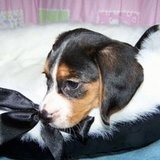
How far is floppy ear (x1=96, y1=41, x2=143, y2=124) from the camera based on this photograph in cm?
94

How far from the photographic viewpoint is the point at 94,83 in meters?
0.98

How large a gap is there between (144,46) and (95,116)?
0.24 m

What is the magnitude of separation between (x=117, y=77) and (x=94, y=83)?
68 mm

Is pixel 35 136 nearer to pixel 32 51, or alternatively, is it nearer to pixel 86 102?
pixel 86 102

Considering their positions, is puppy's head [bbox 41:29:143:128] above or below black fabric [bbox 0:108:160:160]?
above

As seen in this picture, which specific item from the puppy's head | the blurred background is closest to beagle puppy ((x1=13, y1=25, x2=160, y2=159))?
the puppy's head

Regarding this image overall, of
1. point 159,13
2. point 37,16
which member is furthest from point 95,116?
point 37,16

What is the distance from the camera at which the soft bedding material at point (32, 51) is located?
110 cm

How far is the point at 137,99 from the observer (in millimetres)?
1042

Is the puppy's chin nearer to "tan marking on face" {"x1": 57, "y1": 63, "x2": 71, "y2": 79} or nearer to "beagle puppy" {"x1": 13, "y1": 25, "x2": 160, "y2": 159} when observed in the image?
"beagle puppy" {"x1": 13, "y1": 25, "x2": 160, "y2": 159}

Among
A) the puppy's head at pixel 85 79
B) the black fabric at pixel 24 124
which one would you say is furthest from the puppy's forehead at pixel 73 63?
the black fabric at pixel 24 124

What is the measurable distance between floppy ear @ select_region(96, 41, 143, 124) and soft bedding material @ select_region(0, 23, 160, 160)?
→ 0.19 m

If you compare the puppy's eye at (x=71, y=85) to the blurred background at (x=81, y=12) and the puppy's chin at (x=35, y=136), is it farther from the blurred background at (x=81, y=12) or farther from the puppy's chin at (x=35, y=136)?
the blurred background at (x=81, y=12)

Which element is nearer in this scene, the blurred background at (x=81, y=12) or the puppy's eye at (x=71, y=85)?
the puppy's eye at (x=71, y=85)
